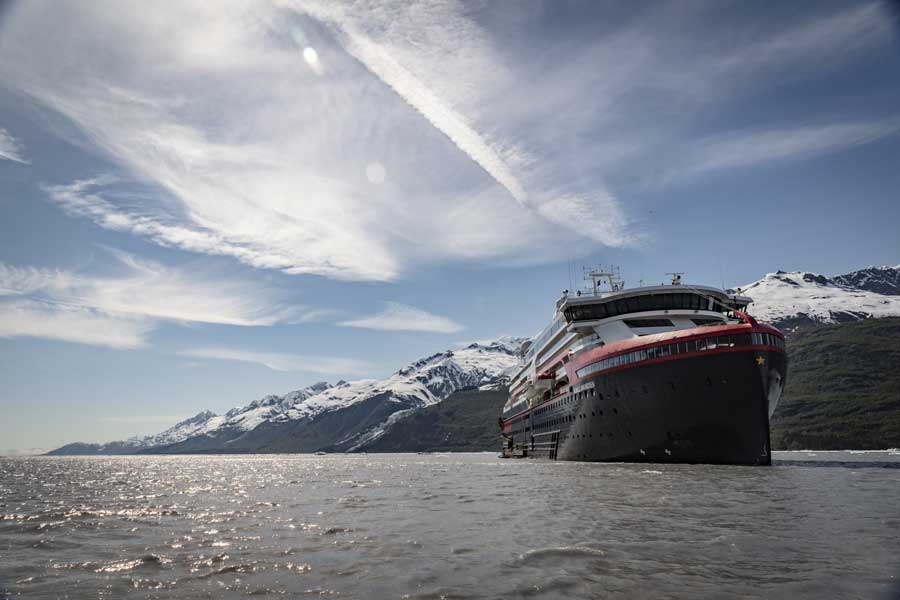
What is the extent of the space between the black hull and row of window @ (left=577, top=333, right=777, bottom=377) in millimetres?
582

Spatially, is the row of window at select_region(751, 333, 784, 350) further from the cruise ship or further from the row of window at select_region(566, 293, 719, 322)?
the row of window at select_region(566, 293, 719, 322)

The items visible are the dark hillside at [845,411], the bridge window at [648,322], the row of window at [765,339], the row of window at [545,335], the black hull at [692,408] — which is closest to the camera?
the black hull at [692,408]

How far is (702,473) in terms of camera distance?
30281 millimetres

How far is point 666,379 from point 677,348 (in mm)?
2401

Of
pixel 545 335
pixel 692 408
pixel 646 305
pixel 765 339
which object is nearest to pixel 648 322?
pixel 646 305

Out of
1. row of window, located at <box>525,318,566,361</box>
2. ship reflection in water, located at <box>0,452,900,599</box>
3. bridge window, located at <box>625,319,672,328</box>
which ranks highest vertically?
row of window, located at <box>525,318,566,361</box>

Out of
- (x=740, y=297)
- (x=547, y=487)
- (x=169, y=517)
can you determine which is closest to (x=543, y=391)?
(x=740, y=297)

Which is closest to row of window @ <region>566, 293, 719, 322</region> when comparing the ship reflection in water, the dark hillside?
the ship reflection in water

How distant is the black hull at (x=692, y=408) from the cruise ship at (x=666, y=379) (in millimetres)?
70

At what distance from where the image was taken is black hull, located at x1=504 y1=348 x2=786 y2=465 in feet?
114

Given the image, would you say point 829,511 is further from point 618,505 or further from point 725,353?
point 725,353

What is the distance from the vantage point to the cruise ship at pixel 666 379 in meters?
34.9

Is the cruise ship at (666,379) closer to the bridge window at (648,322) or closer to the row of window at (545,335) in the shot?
the bridge window at (648,322)

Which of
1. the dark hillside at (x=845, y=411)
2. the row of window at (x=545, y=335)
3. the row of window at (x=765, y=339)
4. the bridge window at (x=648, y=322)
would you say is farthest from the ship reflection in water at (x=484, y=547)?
the dark hillside at (x=845, y=411)
